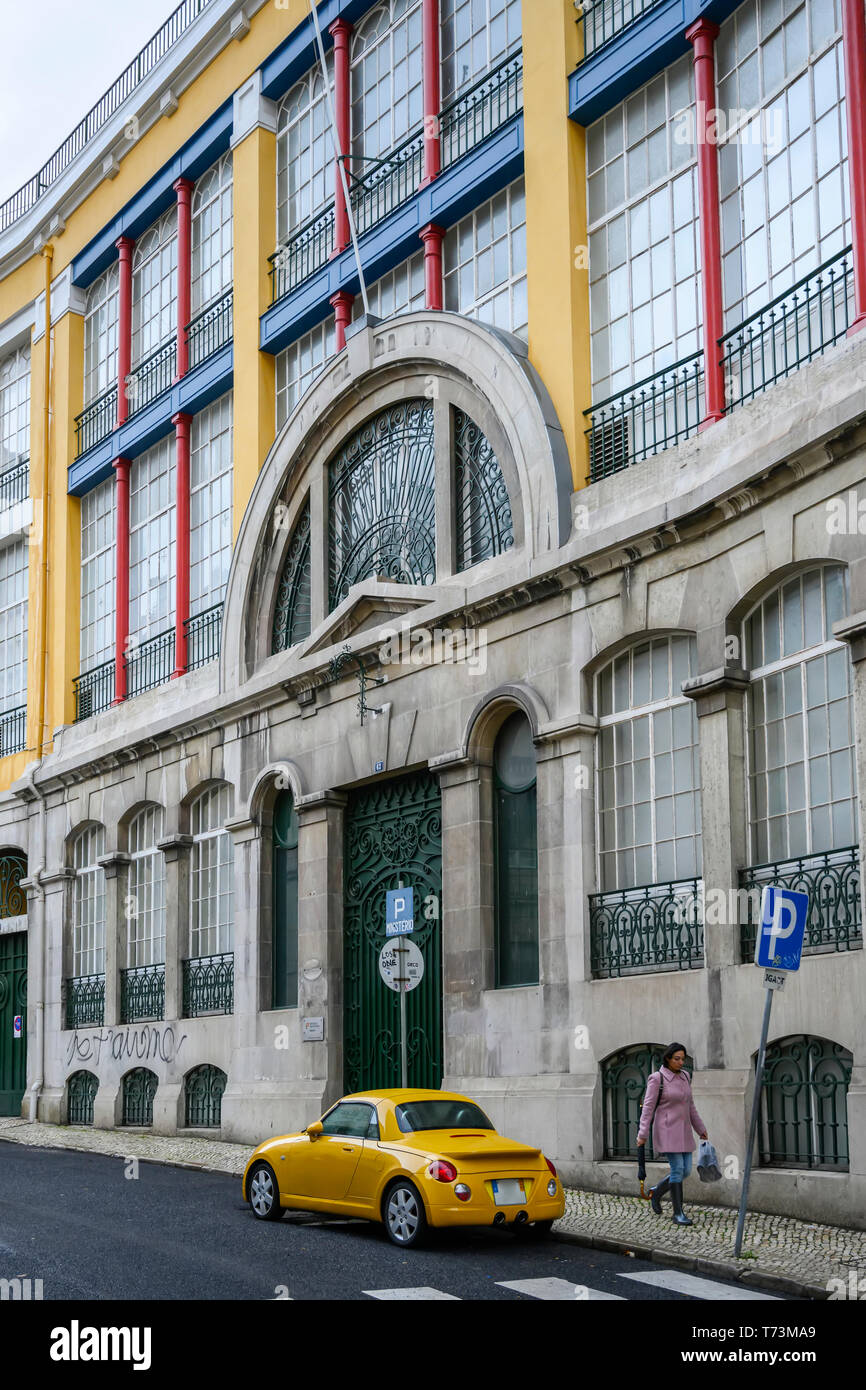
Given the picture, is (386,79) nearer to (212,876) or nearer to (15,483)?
(212,876)

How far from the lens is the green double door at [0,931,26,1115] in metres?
31.6

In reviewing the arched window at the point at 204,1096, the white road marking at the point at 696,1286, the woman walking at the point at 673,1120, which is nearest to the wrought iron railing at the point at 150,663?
the arched window at the point at 204,1096

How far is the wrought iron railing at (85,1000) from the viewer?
29.0 meters

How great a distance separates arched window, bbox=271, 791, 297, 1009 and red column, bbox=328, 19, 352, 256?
27.2ft

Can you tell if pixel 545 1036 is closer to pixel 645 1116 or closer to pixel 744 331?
pixel 645 1116

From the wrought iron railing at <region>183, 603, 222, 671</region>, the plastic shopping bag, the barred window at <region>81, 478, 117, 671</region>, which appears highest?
the barred window at <region>81, 478, 117, 671</region>

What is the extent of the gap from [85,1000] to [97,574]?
801 centimetres

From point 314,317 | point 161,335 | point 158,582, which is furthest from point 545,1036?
point 161,335

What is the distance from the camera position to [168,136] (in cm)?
2948

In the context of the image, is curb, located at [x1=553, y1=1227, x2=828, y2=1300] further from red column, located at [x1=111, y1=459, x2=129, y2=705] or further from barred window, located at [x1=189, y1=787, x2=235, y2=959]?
red column, located at [x1=111, y1=459, x2=129, y2=705]

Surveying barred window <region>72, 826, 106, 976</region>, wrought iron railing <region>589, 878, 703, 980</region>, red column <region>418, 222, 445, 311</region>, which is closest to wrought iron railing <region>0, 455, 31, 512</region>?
barred window <region>72, 826, 106, 976</region>

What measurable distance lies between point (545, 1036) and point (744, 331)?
775cm

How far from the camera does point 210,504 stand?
1100 inches

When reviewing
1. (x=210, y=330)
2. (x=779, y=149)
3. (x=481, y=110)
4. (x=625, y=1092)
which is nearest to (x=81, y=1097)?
(x=210, y=330)
